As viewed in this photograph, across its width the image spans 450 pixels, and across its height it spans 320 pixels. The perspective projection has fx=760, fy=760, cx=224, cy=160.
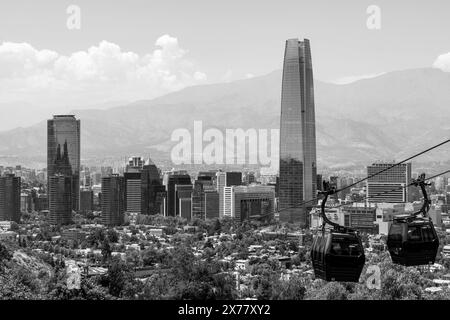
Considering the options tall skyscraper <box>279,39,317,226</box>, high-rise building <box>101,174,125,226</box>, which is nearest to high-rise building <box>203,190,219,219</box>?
tall skyscraper <box>279,39,317,226</box>

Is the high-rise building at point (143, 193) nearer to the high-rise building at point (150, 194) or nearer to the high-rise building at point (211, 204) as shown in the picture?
the high-rise building at point (150, 194)

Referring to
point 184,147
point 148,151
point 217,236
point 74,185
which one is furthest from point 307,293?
point 184,147

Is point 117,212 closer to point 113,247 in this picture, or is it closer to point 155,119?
point 113,247

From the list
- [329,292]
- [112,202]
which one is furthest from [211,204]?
[329,292]

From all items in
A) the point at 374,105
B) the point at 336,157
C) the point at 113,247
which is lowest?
the point at 113,247

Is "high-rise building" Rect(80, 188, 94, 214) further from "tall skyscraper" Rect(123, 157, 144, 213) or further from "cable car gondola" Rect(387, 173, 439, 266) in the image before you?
"cable car gondola" Rect(387, 173, 439, 266)
